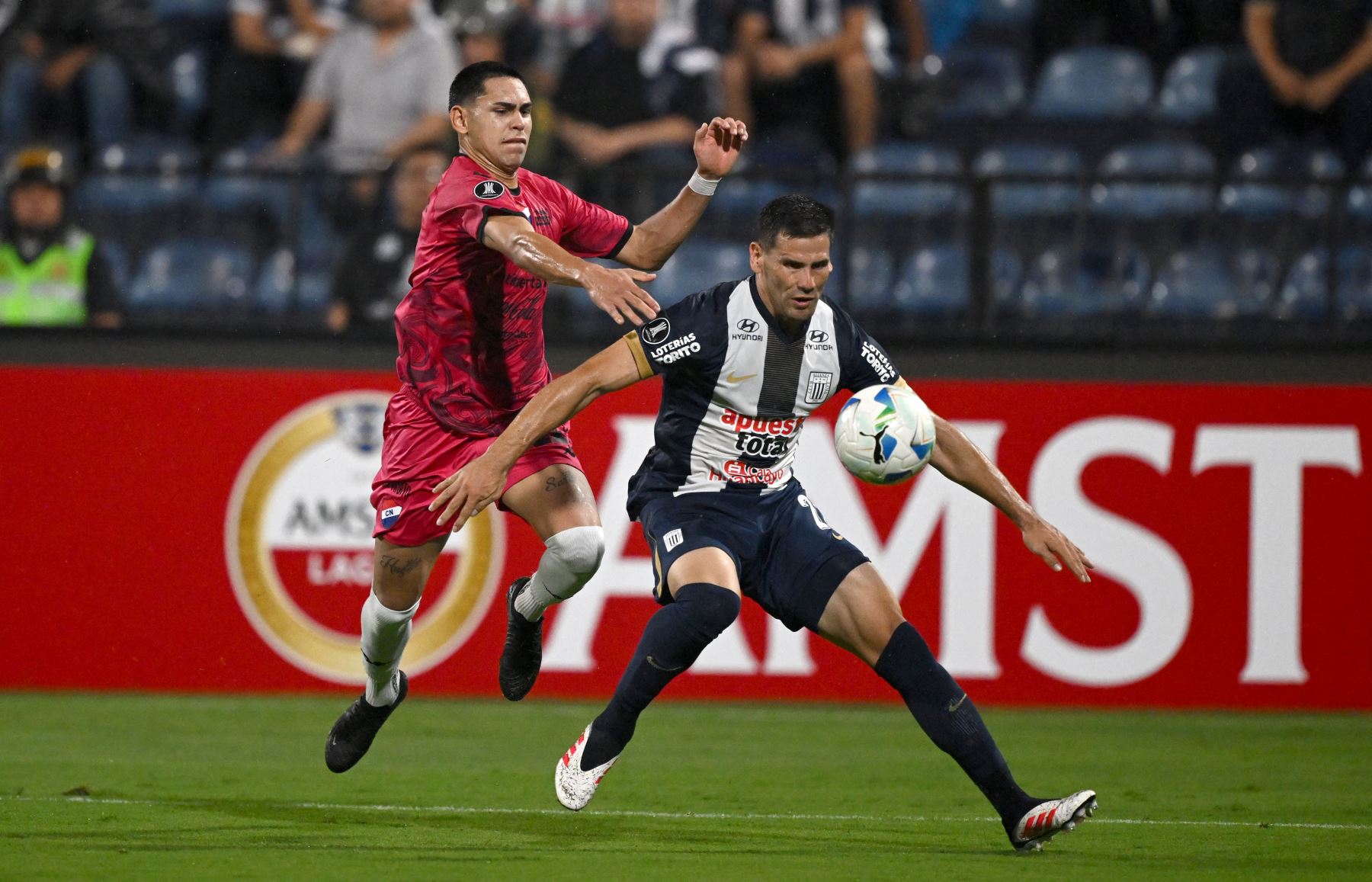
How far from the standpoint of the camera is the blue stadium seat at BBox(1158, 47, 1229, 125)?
11102 mm

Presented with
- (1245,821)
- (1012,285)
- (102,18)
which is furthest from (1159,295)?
(102,18)

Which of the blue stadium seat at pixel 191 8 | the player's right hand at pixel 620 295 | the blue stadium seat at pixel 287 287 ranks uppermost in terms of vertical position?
the blue stadium seat at pixel 191 8

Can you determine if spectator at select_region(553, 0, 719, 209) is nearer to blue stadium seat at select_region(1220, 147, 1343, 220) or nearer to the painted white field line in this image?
blue stadium seat at select_region(1220, 147, 1343, 220)

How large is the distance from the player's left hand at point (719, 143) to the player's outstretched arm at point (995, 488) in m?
1.23

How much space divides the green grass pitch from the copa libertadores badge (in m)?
0.36

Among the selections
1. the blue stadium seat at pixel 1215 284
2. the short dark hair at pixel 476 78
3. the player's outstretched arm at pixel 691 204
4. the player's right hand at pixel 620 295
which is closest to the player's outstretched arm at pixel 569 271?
the player's right hand at pixel 620 295

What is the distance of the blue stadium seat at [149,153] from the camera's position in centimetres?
1102

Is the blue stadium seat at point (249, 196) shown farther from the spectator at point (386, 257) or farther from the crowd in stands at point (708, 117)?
the spectator at point (386, 257)

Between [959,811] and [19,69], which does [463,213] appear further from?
[19,69]

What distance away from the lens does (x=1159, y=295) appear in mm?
9922

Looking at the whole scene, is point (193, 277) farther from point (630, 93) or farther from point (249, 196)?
point (630, 93)

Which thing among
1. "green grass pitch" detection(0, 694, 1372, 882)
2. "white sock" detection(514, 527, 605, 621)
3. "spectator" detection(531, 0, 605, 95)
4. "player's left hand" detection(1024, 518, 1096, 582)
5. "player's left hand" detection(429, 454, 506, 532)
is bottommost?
"green grass pitch" detection(0, 694, 1372, 882)

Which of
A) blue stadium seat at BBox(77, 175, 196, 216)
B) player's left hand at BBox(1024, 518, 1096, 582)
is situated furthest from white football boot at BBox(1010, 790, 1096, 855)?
blue stadium seat at BBox(77, 175, 196, 216)

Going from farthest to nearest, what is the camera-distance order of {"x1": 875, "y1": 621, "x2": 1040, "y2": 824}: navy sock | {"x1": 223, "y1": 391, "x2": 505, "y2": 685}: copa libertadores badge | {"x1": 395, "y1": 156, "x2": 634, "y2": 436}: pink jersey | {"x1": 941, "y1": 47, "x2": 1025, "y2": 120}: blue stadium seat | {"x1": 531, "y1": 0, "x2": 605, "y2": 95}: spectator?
{"x1": 941, "y1": 47, "x2": 1025, "y2": 120}: blue stadium seat, {"x1": 531, "y1": 0, "x2": 605, "y2": 95}: spectator, {"x1": 223, "y1": 391, "x2": 505, "y2": 685}: copa libertadores badge, {"x1": 395, "y1": 156, "x2": 634, "y2": 436}: pink jersey, {"x1": 875, "y1": 621, "x2": 1040, "y2": 824}: navy sock
